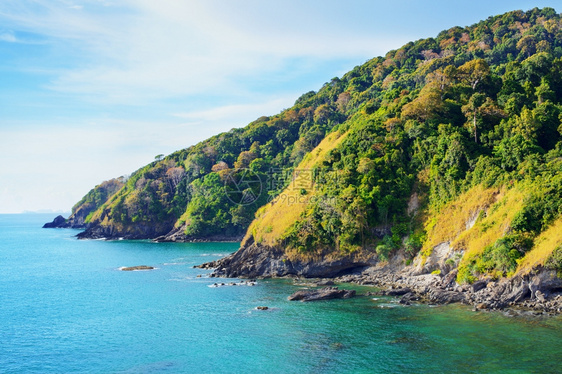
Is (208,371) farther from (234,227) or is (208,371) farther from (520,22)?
(520,22)

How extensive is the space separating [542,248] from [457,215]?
13.4 m

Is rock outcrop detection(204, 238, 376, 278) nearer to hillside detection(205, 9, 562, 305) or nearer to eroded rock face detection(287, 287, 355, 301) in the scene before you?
hillside detection(205, 9, 562, 305)

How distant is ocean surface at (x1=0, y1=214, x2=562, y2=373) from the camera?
110 feet

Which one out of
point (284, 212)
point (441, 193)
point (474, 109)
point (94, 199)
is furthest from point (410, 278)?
point (94, 199)

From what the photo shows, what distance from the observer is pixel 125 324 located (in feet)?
151

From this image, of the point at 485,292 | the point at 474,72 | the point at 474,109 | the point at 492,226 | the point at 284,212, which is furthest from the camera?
the point at 474,72

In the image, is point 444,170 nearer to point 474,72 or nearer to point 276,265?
point 474,72

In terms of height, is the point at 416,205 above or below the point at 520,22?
below

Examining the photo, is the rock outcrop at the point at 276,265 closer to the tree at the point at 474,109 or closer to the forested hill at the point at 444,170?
the forested hill at the point at 444,170

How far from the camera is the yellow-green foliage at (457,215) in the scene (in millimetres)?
55781

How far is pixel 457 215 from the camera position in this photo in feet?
190

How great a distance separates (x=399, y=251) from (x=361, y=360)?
30154 millimetres

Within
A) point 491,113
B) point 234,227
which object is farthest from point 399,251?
point 234,227

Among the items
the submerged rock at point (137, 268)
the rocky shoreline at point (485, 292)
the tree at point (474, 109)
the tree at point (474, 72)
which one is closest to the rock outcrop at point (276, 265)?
the rocky shoreline at point (485, 292)
